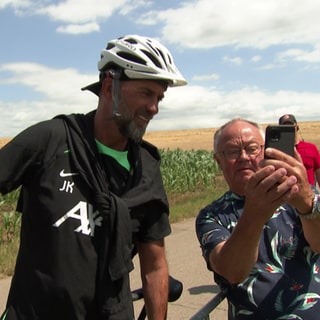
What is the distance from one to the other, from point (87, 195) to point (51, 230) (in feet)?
0.69

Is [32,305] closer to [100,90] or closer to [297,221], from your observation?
[100,90]

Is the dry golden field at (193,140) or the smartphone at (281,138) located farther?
the dry golden field at (193,140)

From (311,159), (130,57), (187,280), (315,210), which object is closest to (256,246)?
(315,210)

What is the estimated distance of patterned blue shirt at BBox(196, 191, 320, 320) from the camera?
2.27 m

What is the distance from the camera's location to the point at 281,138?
1815 millimetres

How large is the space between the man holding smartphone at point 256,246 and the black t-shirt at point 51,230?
57 cm

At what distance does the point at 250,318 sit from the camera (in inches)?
91.7

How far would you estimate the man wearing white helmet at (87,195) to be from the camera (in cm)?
208

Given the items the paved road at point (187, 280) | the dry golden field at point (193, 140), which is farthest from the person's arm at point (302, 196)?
the dry golden field at point (193, 140)

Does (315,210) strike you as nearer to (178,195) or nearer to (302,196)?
(302,196)

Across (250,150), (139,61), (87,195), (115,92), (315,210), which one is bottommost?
(315,210)

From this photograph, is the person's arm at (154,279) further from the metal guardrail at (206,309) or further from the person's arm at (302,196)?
the person's arm at (302,196)

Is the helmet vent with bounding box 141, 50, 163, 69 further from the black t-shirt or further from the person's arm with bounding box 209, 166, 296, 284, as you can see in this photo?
the person's arm with bounding box 209, 166, 296, 284

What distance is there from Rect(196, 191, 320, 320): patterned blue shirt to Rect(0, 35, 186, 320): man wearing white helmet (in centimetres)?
44
